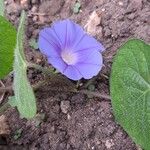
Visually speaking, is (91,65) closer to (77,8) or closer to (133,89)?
(133,89)

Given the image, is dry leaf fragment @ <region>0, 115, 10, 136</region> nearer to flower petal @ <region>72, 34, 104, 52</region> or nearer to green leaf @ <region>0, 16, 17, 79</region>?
green leaf @ <region>0, 16, 17, 79</region>

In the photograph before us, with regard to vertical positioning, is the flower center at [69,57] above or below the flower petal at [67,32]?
below

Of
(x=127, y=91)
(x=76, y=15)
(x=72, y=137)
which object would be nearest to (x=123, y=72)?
(x=127, y=91)

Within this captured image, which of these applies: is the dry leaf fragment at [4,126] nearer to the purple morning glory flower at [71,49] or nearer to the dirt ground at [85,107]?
the dirt ground at [85,107]

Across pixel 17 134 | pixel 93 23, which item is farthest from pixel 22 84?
pixel 93 23

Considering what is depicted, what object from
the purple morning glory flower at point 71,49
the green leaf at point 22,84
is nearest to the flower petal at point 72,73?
the purple morning glory flower at point 71,49

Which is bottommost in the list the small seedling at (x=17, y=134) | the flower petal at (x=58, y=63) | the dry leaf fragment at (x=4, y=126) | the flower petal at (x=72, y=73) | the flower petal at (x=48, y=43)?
the small seedling at (x=17, y=134)

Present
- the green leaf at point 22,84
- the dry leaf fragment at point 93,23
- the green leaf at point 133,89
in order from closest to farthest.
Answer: the green leaf at point 22,84 < the green leaf at point 133,89 < the dry leaf fragment at point 93,23
